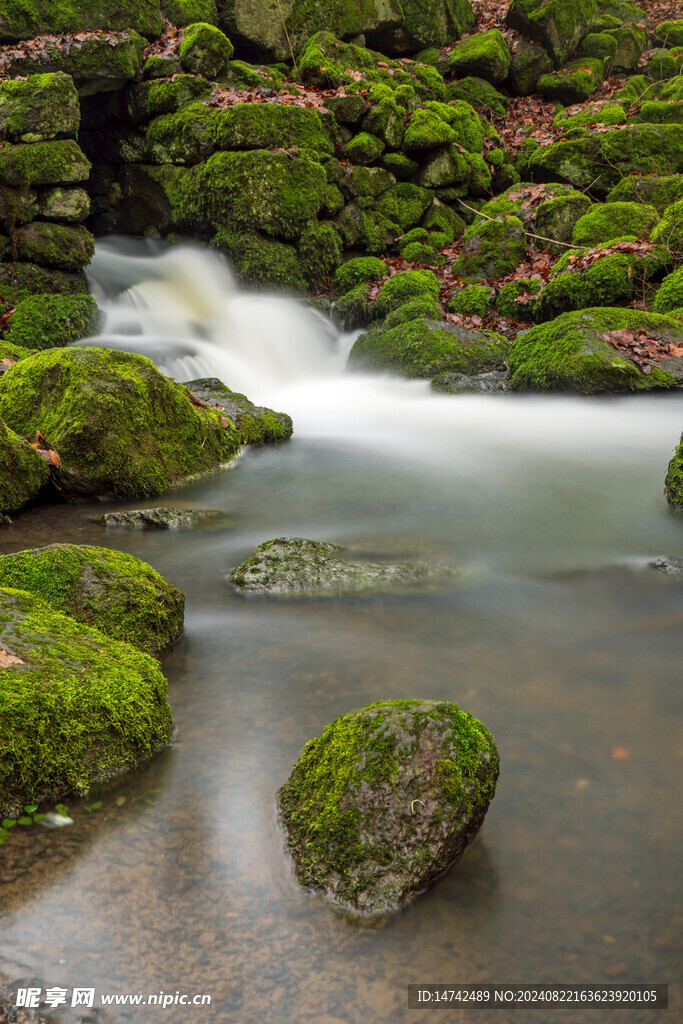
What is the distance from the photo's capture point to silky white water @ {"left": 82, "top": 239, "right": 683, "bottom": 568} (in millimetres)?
5418

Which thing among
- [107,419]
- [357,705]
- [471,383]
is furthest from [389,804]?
[471,383]

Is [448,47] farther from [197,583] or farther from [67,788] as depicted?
[67,788]

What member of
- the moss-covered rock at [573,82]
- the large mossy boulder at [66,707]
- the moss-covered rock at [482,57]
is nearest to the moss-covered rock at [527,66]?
the moss-covered rock at [573,82]

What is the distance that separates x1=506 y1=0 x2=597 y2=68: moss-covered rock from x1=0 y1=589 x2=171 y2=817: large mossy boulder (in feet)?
69.7

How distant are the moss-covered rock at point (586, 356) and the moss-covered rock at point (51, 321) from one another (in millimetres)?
6409

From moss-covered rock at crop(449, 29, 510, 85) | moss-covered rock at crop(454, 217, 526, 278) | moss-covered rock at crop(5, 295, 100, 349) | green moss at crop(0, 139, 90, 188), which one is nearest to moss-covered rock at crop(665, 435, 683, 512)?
moss-covered rock at crop(454, 217, 526, 278)

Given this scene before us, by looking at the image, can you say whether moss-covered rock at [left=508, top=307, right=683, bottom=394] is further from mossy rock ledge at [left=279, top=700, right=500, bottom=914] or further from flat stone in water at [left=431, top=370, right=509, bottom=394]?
mossy rock ledge at [left=279, top=700, right=500, bottom=914]

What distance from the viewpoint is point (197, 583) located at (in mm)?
4184

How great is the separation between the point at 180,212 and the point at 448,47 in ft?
31.9

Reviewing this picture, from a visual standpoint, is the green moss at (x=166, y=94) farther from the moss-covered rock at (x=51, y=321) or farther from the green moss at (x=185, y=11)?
the moss-covered rock at (x=51, y=321)

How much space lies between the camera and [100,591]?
10.6 ft

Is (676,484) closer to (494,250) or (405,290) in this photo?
(405,290)

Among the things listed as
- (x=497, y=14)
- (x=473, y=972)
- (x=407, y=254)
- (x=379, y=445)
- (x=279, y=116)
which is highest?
(x=497, y=14)

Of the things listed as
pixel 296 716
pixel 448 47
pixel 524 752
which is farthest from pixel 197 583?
pixel 448 47
